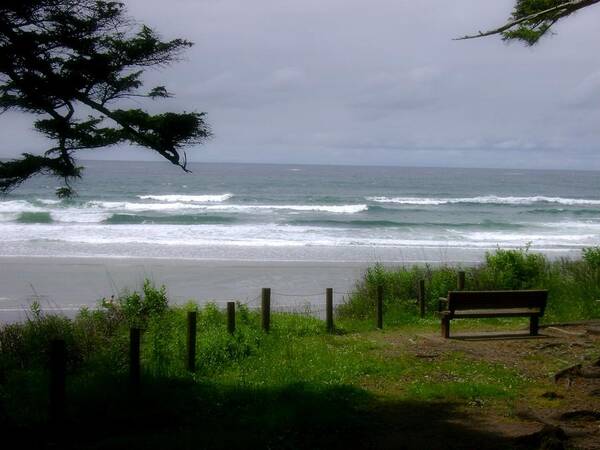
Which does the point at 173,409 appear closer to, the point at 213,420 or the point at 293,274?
the point at 213,420

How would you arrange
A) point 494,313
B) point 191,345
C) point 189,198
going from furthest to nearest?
point 189,198
point 494,313
point 191,345

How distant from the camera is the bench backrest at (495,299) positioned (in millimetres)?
10625

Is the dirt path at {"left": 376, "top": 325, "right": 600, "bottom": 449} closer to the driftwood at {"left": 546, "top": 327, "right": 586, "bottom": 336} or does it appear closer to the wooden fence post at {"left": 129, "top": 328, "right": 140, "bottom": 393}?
the driftwood at {"left": 546, "top": 327, "right": 586, "bottom": 336}

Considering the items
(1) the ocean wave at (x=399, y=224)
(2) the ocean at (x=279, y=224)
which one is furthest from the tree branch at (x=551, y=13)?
(1) the ocean wave at (x=399, y=224)

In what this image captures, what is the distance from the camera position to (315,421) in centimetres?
616

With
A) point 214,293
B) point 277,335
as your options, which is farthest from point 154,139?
point 214,293

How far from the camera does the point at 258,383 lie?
7746mm

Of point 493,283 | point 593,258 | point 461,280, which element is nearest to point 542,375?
point 461,280

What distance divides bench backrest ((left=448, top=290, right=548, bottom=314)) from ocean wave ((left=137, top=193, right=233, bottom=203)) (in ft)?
140

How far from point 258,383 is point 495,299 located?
469 cm

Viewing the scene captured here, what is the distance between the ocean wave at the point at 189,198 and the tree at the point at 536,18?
4534 centimetres

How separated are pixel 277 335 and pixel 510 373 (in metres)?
3.71

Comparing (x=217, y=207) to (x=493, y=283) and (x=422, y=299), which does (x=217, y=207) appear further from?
(x=422, y=299)

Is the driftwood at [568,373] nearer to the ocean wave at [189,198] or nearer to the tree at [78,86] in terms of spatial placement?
the tree at [78,86]
